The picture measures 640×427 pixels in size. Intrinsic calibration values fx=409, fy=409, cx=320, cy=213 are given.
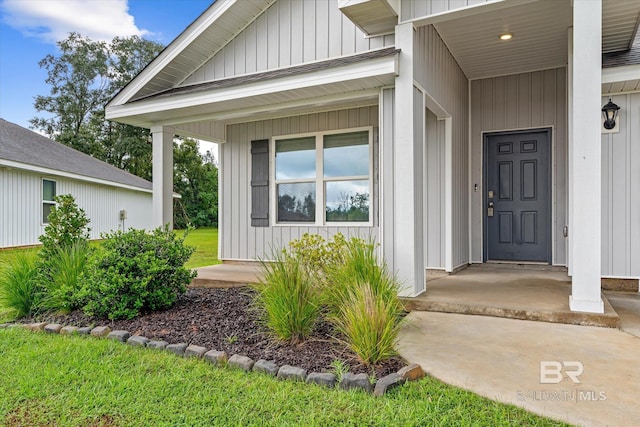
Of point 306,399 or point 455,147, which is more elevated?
point 455,147

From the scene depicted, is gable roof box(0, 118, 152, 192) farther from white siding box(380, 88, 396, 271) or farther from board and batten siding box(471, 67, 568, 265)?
board and batten siding box(471, 67, 568, 265)

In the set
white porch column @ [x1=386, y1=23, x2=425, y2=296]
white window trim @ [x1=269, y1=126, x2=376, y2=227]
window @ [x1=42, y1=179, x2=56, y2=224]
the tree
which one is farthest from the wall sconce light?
the tree

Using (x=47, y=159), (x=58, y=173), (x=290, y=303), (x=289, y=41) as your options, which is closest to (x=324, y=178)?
(x=289, y=41)

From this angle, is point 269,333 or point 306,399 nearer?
point 306,399

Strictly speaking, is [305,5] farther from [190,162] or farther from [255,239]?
[190,162]

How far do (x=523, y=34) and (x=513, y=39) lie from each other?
152 millimetres

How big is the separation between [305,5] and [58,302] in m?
4.58

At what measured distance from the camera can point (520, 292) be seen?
14.5 feet

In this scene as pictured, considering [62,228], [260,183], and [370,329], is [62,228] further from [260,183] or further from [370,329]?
[370,329]

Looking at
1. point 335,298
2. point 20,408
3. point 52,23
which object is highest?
point 52,23

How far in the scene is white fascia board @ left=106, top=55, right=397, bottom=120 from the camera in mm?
4246

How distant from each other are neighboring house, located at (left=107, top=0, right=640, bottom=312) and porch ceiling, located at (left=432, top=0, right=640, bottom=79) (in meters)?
0.03

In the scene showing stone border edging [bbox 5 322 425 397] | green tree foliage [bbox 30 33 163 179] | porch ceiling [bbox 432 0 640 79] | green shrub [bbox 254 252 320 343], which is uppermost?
green tree foliage [bbox 30 33 163 179]

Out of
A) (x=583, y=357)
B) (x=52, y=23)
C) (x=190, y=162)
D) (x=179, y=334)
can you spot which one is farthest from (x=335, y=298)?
(x=52, y=23)
